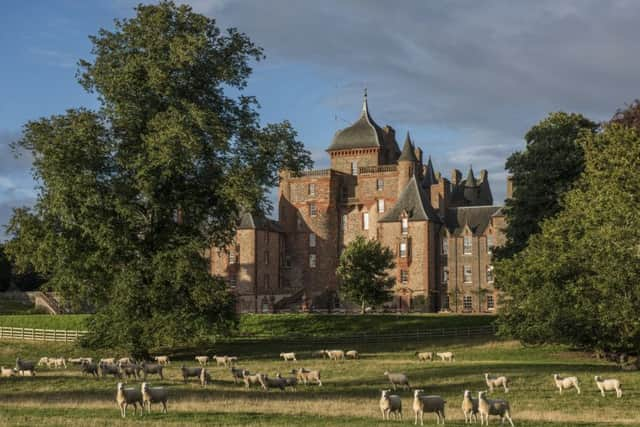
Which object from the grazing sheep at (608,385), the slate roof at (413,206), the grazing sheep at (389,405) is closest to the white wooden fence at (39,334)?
the slate roof at (413,206)

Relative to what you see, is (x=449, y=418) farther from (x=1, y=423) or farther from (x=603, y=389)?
(x=1, y=423)

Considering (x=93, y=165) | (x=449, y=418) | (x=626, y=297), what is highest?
(x=93, y=165)

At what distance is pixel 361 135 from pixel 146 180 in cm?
6675

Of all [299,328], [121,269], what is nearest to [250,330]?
[299,328]

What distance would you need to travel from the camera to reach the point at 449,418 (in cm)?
2648

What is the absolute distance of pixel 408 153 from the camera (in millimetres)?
102062

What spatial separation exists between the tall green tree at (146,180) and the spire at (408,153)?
53662 millimetres

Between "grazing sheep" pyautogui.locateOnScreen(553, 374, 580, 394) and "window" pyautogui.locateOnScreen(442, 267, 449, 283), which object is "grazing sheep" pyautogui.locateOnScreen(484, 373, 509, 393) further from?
"window" pyautogui.locateOnScreen(442, 267, 449, 283)

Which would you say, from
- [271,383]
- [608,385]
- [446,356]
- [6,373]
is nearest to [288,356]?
[446,356]

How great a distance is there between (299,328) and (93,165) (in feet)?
92.0

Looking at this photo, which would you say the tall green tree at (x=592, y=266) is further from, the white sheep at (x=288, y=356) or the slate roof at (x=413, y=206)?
the slate roof at (x=413, y=206)

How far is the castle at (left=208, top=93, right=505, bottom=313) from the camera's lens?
9600cm

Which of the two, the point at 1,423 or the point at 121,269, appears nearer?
the point at 1,423

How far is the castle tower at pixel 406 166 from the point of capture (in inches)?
3967
